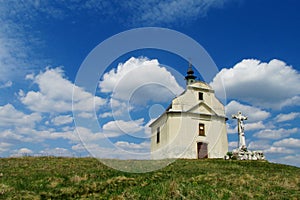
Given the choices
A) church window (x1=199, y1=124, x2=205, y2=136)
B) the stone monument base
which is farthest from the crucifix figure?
church window (x1=199, y1=124, x2=205, y2=136)

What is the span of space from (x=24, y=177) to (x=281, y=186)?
1313 cm

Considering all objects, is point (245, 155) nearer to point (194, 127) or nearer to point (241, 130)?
point (241, 130)

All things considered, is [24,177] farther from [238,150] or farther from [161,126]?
[161,126]

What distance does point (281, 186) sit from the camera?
14.6 meters

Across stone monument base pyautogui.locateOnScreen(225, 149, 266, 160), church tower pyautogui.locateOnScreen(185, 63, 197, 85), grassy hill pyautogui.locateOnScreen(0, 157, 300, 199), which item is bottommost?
grassy hill pyautogui.locateOnScreen(0, 157, 300, 199)

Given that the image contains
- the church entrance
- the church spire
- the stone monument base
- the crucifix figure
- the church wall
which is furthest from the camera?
the church spire

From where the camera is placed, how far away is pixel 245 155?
111 feet

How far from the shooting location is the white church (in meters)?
39.5

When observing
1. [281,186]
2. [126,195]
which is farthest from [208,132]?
[126,195]

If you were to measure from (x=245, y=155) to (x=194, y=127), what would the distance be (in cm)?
847

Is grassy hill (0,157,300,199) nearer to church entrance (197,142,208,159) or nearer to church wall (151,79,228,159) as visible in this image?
church wall (151,79,228,159)

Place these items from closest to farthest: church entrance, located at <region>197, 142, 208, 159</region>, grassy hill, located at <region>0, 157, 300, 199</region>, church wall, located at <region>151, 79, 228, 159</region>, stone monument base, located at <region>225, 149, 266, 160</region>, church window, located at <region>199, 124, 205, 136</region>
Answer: grassy hill, located at <region>0, 157, 300, 199</region> < stone monument base, located at <region>225, 149, 266, 160</region> < church wall, located at <region>151, 79, 228, 159</region> < church entrance, located at <region>197, 142, 208, 159</region> < church window, located at <region>199, 124, 205, 136</region>

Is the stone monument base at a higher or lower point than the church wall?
lower

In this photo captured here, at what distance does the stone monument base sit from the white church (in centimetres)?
563
